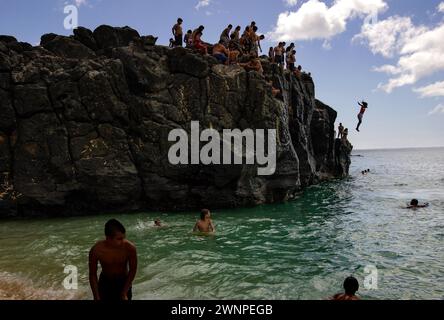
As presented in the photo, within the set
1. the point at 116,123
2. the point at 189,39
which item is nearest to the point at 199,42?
the point at 189,39

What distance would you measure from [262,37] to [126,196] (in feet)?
55.8

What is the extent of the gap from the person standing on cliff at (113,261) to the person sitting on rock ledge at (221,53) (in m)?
19.4

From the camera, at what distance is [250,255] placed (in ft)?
44.2

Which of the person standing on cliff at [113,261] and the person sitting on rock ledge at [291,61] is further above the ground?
the person sitting on rock ledge at [291,61]

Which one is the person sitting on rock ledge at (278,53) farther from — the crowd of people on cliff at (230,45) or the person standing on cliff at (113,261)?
the person standing on cliff at (113,261)

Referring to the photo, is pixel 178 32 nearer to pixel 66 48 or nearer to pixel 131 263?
pixel 66 48

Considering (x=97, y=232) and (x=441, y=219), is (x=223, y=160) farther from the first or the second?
(x=441, y=219)

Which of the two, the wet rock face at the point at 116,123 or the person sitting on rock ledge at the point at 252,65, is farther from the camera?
the person sitting on rock ledge at the point at 252,65

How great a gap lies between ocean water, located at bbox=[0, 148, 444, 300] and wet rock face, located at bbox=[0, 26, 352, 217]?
1.62 m

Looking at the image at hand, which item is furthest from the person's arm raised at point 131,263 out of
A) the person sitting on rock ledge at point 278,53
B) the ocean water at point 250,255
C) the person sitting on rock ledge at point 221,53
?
the person sitting on rock ledge at point 278,53

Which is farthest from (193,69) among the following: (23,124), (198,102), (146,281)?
(146,281)

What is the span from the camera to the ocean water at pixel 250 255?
33.6ft

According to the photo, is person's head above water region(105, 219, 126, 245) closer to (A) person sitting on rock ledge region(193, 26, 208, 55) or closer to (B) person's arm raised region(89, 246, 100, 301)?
(B) person's arm raised region(89, 246, 100, 301)
